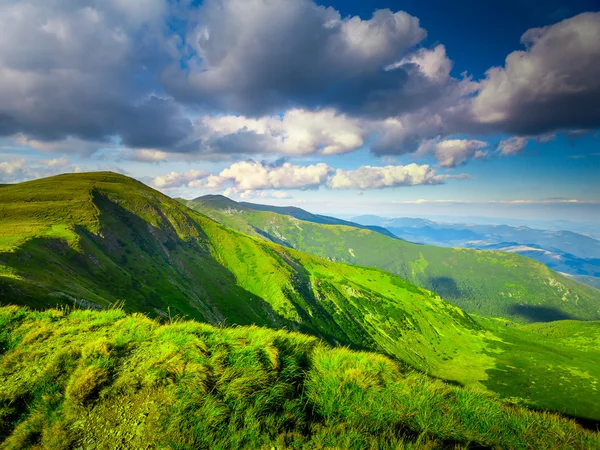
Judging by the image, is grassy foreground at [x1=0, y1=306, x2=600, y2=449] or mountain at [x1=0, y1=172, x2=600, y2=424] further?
mountain at [x1=0, y1=172, x2=600, y2=424]

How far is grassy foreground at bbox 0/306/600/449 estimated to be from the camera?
249 inches

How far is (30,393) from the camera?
24.0ft

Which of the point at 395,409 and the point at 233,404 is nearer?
the point at 233,404

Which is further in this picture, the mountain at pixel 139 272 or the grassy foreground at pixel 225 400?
the mountain at pixel 139 272

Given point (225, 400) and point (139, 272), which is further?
point (139, 272)

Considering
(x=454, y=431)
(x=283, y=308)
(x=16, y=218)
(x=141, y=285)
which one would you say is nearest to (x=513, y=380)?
(x=283, y=308)

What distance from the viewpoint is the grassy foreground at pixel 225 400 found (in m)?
6.32

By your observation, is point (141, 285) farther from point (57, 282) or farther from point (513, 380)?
point (513, 380)

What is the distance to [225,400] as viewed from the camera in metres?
7.08

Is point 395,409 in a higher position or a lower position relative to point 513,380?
higher

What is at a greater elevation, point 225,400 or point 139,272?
point 225,400

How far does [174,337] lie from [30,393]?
355 cm

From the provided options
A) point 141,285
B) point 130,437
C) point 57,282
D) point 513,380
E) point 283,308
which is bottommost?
point 513,380

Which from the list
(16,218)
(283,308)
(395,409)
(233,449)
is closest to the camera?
(233,449)
